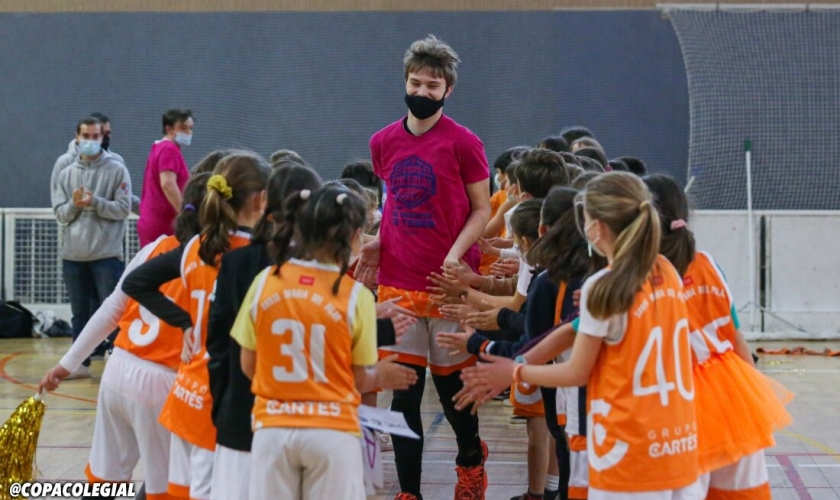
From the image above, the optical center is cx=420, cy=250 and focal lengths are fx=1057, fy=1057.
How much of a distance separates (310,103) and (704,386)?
32.0 ft

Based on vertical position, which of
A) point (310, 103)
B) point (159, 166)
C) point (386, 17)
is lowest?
point (159, 166)

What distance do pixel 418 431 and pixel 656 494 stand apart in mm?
1575

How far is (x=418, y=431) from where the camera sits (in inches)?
164

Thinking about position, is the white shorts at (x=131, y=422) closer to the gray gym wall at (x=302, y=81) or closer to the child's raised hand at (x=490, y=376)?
the child's raised hand at (x=490, y=376)

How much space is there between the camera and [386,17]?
1238cm

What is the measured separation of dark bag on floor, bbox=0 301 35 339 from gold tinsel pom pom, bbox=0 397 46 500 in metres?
6.15

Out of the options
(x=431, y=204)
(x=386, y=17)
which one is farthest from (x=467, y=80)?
(x=431, y=204)

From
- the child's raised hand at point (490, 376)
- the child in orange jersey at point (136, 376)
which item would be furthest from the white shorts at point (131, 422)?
the child's raised hand at point (490, 376)

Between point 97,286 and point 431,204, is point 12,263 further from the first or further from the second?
point 431,204

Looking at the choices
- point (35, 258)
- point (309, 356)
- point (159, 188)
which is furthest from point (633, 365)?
point (35, 258)

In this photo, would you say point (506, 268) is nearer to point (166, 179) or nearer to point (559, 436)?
point (559, 436)

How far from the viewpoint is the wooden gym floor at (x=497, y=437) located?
4809mm

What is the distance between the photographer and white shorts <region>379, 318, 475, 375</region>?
4.09 m

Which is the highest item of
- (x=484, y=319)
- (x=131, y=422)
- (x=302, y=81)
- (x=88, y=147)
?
(x=302, y=81)
